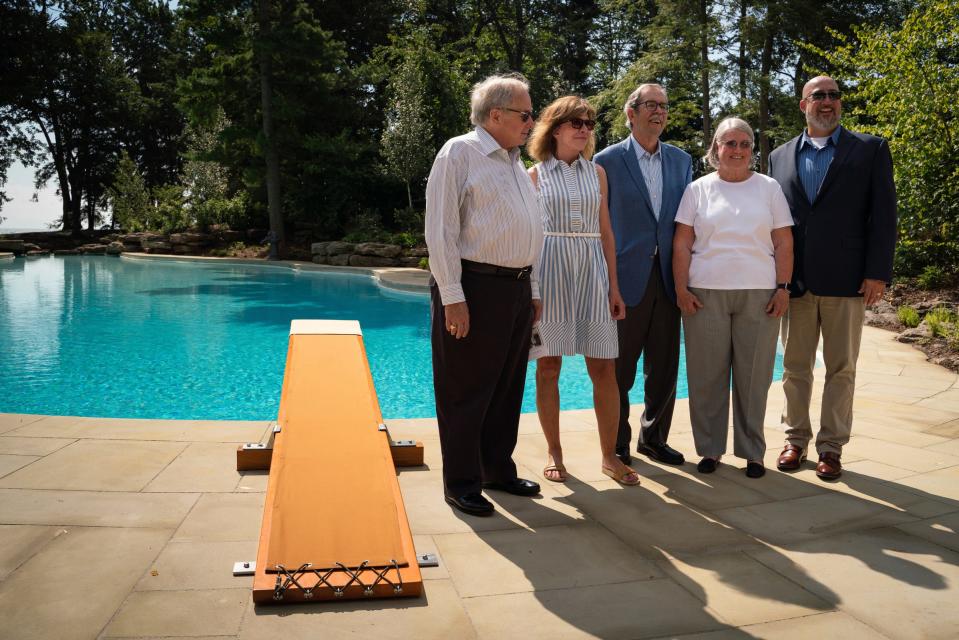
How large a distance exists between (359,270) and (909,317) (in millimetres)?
11224

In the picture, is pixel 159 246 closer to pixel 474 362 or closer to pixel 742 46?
pixel 742 46

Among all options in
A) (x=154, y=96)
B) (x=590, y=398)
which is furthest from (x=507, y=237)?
(x=154, y=96)

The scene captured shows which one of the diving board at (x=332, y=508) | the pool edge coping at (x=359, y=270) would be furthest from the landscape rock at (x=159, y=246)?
the diving board at (x=332, y=508)

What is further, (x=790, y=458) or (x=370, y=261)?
(x=370, y=261)

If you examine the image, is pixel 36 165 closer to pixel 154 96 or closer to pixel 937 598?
pixel 154 96

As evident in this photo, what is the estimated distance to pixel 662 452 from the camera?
373cm

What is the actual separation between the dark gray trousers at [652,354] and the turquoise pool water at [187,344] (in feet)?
8.10

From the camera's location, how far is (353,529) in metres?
2.35

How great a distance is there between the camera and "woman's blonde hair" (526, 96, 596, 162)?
10.6 ft

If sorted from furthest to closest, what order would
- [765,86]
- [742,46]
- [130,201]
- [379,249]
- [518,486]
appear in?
[130,201]
[742,46]
[765,86]
[379,249]
[518,486]

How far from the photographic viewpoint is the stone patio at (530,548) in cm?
207

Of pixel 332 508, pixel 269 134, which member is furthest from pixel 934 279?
pixel 269 134

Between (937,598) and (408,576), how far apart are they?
160 cm

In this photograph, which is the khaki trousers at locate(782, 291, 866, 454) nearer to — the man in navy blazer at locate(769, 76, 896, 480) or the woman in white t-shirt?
the man in navy blazer at locate(769, 76, 896, 480)
